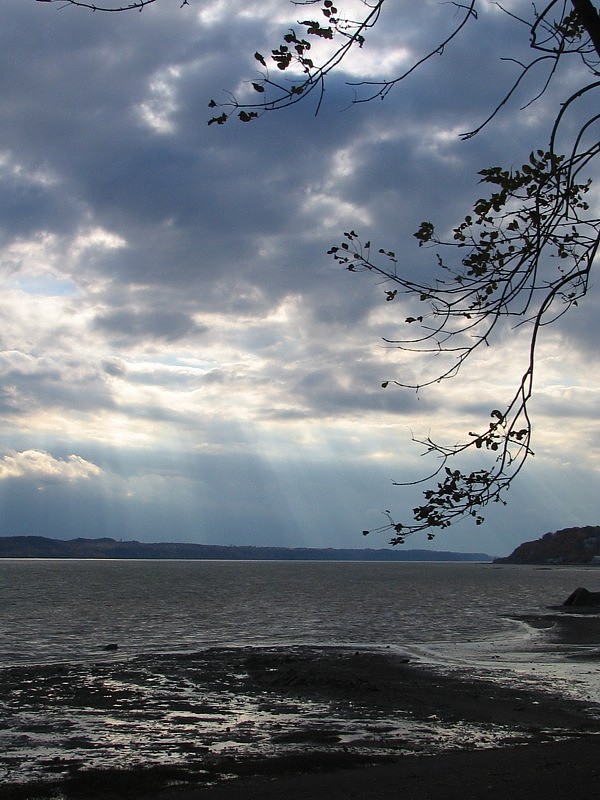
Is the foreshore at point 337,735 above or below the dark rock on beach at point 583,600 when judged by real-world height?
above

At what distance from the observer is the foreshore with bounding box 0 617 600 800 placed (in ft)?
43.5

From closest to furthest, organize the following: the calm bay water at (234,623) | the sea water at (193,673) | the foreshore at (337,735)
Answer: the foreshore at (337,735)
the sea water at (193,673)
the calm bay water at (234,623)

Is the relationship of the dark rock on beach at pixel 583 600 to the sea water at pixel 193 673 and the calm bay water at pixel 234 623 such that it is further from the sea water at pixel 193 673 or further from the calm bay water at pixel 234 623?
the sea water at pixel 193 673

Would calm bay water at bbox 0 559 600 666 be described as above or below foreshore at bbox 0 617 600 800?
below

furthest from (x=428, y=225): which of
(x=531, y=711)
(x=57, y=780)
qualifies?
(x=531, y=711)

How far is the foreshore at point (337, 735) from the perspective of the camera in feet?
43.5

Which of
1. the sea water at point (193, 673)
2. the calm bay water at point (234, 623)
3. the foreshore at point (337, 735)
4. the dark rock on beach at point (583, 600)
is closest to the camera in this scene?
the foreshore at point (337, 735)

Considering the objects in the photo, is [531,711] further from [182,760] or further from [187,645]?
[187,645]

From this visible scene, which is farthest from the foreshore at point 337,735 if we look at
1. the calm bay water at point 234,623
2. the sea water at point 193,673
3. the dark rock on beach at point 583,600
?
the dark rock on beach at point 583,600

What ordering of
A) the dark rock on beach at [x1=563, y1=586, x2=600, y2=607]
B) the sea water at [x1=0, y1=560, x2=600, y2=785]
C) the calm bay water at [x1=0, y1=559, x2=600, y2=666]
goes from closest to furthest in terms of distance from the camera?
the sea water at [x1=0, y1=560, x2=600, y2=785]
the calm bay water at [x1=0, y1=559, x2=600, y2=666]
the dark rock on beach at [x1=563, y1=586, x2=600, y2=607]

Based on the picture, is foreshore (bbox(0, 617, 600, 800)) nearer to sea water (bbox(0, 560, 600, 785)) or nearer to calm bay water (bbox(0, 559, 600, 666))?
sea water (bbox(0, 560, 600, 785))

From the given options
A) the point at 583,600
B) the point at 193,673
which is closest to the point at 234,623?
the point at 193,673

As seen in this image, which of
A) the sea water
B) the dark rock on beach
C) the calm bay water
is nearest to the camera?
the sea water

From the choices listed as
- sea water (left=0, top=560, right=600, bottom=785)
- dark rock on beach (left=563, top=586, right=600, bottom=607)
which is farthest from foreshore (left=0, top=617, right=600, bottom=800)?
dark rock on beach (left=563, top=586, right=600, bottom=607)
